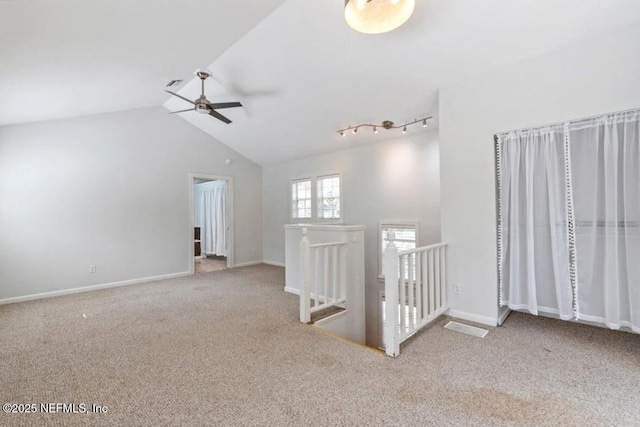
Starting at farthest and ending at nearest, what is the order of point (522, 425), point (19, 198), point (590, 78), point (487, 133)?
point (19, 198) → point (487, 133) → point (590, 78) → point (522, 425)

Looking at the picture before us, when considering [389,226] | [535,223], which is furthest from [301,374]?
[389,226]

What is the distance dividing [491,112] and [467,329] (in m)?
2.20

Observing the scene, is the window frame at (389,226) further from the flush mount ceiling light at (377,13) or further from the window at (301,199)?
the flush mount ceiling light at (377,13)

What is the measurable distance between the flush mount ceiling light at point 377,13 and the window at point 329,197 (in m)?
3.88

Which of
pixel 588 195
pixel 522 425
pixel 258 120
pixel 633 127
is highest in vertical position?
pixel 258 120

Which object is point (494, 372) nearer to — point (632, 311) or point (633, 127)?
point (632, 311)

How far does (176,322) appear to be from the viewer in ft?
10.4

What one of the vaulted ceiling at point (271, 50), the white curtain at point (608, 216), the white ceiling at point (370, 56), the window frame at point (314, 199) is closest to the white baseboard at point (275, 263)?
the window frame at point (314, 199)

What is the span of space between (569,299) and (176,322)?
154 inches

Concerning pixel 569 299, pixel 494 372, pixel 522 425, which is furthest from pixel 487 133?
pixel 522 425

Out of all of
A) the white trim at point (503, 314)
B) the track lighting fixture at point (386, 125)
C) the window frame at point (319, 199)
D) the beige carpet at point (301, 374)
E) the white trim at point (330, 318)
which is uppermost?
the track lighting fixture at point (386, 125)

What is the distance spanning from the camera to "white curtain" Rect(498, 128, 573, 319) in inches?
99.8

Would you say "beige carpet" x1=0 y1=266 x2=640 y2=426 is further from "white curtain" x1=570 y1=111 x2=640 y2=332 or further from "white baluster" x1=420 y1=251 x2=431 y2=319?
"white curtain" x1=570 y1=111 x2=640 y2=332

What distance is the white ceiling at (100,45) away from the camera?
6.78 ft
